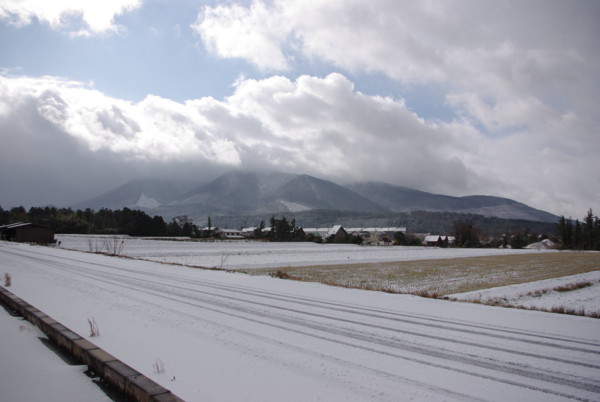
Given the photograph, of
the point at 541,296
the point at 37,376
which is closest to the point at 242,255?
the point at 541,296

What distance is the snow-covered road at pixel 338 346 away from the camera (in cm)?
569

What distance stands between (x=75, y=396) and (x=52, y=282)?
13.8 meters

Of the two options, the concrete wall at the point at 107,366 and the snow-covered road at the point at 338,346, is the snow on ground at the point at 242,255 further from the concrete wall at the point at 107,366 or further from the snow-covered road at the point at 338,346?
the concrete wall at the point at 107,366

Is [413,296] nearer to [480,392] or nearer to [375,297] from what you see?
[375,297]

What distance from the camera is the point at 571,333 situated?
9.17 metres

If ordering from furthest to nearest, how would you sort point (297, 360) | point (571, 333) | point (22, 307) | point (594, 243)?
point (594, 243)
point (22, 307)
point (571, 333)
point (297, 360)

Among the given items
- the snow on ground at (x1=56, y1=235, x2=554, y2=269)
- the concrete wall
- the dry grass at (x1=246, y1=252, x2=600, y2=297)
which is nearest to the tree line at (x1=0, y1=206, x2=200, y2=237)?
the snow on ground at (x1=56, y1=235, x2=554, y2=269)

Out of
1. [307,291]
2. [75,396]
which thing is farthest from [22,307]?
[307,291]

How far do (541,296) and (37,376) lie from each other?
2244cm

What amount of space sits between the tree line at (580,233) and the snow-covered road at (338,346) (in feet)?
460

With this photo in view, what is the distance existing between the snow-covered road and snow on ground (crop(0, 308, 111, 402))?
2.56ft

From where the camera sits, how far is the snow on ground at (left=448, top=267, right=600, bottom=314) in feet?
57.8

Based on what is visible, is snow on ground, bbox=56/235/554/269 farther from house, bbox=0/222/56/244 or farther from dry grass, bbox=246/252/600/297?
dry grass, bbox=246/252/600/297

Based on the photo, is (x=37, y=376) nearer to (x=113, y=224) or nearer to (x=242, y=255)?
(x=242, y=255)
